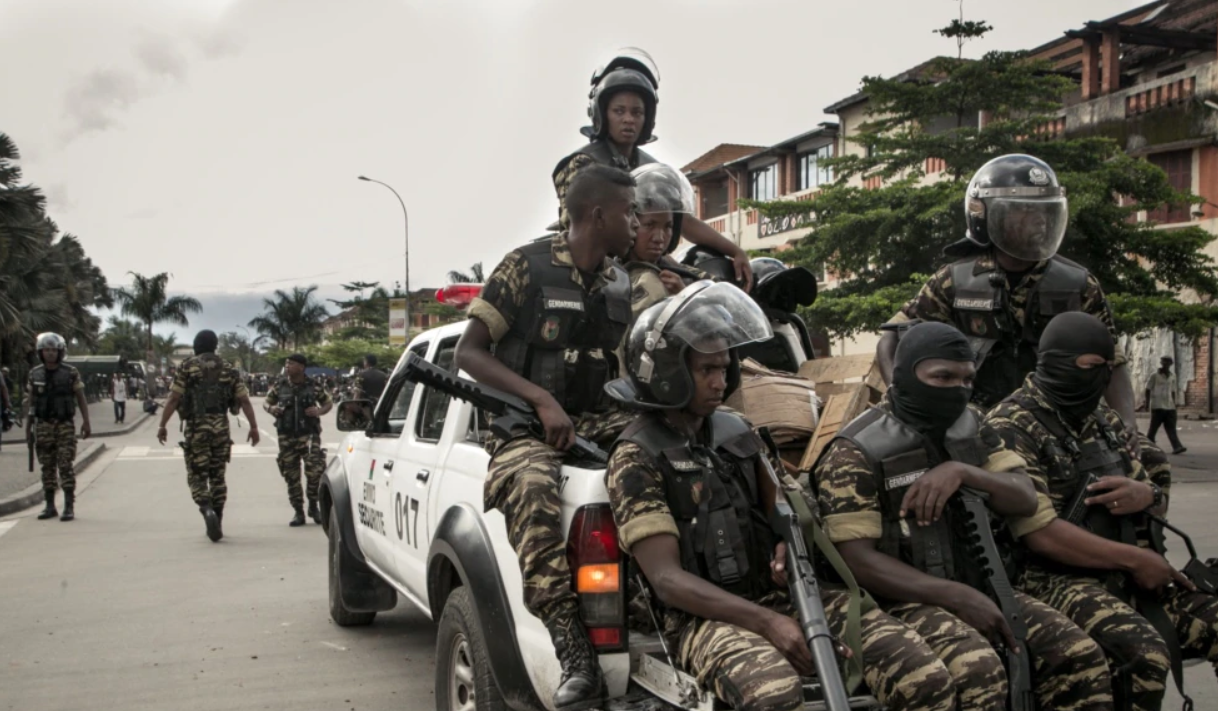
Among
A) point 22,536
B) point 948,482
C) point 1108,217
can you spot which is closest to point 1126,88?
point 1108,217

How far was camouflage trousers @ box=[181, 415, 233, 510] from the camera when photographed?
10719mm

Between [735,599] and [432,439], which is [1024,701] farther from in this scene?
[432,439]

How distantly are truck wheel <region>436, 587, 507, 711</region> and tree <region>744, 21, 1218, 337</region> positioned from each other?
14.0 meters

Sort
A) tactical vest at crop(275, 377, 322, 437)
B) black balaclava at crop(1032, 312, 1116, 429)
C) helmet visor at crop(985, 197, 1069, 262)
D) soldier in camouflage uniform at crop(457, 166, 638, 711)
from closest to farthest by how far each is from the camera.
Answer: soldier in camouflage uniform at crop(457, 166, 638, 711)
black balaclava at crop(1032, 312, 1116, 429)
helmet visor at crop(985, 197, 1069, 262)
tactical vest at crop(275, 377, 322, 437)

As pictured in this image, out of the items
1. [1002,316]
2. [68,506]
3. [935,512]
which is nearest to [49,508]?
[68,506]

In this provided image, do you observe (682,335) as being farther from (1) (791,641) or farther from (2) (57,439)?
(2) (57,439)

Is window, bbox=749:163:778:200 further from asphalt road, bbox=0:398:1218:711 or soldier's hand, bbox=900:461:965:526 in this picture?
soldier's hand, bbox=900:461:965:526

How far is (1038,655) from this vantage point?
3.27 m

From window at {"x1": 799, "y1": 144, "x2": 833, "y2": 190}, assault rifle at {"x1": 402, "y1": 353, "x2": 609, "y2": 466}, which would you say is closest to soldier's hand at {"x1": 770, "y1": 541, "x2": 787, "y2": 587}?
assault rifle at {"x1": 402, "y1": 353, "x2": 609, "y2": 466}

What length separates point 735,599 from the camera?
2.92 metres

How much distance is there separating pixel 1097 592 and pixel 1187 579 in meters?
0.40

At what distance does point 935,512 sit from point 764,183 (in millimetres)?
39275

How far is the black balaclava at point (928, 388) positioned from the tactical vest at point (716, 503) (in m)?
0.49

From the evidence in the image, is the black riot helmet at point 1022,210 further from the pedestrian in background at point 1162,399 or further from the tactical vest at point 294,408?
the pedestrian in background at point 1162,399
